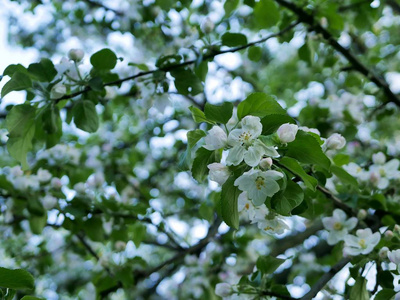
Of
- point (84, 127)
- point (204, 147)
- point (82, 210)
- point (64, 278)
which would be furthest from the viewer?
point (64, 278)

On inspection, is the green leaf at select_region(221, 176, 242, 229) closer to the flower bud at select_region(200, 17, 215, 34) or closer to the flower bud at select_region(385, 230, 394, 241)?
the flower bud at select_region(385, 230, 394, 241)

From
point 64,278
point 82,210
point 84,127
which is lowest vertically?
point 64,278

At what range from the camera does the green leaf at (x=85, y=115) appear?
74.1 inches

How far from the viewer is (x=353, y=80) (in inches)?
115

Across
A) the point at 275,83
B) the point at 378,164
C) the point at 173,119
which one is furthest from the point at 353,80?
the point at 275,83

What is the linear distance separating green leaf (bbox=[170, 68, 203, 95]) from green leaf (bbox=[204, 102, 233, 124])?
24.3 inches

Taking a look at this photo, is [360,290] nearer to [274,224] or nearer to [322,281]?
[322,281]

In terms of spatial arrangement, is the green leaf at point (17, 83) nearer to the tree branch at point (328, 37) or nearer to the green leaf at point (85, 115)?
the green leaf at point (85, 115)

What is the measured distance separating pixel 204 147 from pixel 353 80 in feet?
6.26

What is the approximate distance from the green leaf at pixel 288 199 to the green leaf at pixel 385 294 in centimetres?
46

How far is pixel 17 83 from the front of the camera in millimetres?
1664

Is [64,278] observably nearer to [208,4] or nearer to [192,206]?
[192,206]

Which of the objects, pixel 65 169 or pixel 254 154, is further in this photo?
pixel 65 169

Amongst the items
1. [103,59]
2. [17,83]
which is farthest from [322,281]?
[17,83]
